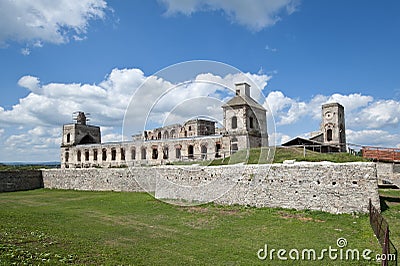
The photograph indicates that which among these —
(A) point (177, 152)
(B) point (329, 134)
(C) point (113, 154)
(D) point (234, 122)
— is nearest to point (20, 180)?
(C) point (113, 154)

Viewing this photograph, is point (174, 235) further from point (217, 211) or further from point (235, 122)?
point (235, 122)

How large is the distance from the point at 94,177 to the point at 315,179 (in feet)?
80.6

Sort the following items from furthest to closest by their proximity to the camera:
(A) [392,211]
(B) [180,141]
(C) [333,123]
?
(C) [333,123] < (B) [180,141] < (A) [392,211]

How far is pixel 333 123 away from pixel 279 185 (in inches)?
1107

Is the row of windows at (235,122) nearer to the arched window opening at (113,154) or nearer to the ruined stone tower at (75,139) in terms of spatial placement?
the arched window opening at (113,154)

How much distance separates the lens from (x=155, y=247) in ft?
37.7

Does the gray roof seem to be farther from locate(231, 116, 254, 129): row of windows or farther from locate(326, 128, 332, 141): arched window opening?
locate(326, 128, 332, 141): arched window opening

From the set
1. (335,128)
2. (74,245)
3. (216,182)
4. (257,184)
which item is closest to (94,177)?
(216,182)

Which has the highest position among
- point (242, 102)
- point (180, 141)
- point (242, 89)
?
point (242, 89)

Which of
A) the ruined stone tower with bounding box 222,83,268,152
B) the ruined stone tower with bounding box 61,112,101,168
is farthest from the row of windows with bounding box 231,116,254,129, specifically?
the ruined stone tower with bounding box 61,112,101,168

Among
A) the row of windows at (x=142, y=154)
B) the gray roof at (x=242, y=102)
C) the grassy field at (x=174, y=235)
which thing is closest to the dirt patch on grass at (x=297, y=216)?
the grassy field at (x=174, y=235)

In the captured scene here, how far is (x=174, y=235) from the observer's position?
44.2ft

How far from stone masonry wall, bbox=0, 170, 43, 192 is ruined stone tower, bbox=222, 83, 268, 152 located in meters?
24.5

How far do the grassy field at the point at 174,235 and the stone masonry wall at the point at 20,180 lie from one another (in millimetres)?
22492
